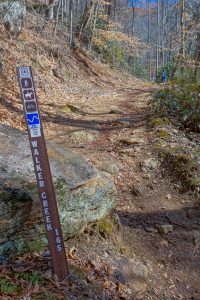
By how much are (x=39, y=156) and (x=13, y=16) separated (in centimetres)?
968

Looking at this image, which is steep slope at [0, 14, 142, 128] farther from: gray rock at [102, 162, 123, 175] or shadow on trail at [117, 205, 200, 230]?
shadow on trail at [117, 205, 200, 230]

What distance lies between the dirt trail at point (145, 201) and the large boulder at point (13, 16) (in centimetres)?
424

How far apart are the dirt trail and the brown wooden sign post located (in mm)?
1264

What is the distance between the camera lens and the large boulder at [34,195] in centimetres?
306

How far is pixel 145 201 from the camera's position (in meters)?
5.09

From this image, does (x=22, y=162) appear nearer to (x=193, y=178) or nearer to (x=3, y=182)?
(x=3, y=182)

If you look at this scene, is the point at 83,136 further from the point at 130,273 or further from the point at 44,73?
the point at 44,73

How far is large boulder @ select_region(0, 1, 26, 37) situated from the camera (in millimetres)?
10191

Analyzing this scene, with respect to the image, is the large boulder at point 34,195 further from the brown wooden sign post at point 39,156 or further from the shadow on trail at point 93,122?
the shadow on trail at point 93,122

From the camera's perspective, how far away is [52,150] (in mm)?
4020

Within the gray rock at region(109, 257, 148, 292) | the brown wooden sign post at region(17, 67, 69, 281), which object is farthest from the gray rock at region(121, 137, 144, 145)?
the brown wooden sign post at region(17, 67, 69, 281)

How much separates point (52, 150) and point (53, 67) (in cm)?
814

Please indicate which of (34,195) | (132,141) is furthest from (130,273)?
(132,141)

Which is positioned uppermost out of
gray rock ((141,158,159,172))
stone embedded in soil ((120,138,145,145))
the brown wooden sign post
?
the brown wooden sign post
